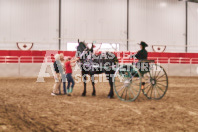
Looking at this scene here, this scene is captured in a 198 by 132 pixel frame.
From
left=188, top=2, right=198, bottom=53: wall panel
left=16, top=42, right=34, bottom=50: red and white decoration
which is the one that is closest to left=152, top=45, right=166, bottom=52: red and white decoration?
left=188, top=2, right=198, bottom=53: wall panel

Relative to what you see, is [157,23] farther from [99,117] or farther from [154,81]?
[99,117]

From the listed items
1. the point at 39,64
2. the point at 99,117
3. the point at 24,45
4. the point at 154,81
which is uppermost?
the point at 24,45

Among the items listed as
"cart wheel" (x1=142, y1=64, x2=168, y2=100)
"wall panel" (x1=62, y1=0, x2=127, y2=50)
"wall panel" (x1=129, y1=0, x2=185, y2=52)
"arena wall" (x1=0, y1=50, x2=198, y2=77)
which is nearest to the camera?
"cart wheel" (x1=142, y1=64, x2=168, y2=100)

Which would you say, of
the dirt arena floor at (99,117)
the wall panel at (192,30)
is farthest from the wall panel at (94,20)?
the dirt arena floor at (99,117)

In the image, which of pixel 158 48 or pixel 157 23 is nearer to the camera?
pixel 158 48

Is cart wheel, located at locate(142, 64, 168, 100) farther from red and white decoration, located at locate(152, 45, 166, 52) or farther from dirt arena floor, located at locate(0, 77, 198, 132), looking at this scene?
red and white decoration, located at locate(152, 45, 166, 52)

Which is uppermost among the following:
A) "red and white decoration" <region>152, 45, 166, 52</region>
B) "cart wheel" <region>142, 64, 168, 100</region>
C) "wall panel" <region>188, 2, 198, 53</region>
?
"wall panel" <region>188, 2, 198, 53</region>

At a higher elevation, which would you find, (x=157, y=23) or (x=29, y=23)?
(x=157, y=23)

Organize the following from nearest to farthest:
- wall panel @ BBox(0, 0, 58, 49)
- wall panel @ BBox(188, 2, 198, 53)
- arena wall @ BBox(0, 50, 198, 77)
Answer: arena wall @ BBox(0, 50, 198, 77) → wall panel @ BBox(0, 0, 58, 49) → wall panel @ BBox(188, 2, 198, 53)

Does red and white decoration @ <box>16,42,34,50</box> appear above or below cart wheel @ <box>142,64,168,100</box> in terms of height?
above

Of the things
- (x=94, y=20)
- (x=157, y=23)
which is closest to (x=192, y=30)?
(x=157, y=23)

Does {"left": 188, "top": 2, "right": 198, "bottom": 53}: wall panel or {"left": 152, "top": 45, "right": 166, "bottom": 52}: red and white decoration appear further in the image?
{"left": 188, "top": 2, "right": 198, "bottom": 53}: wall panel

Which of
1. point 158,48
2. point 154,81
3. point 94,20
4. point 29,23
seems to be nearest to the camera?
point 154,81

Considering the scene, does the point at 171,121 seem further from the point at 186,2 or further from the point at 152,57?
the point at 186,2
